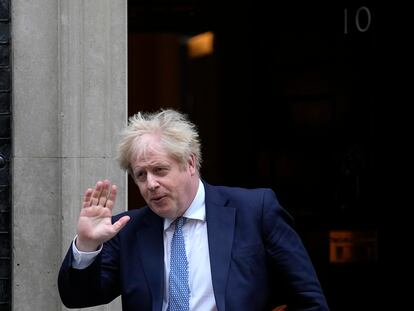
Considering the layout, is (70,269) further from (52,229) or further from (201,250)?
(52,229)

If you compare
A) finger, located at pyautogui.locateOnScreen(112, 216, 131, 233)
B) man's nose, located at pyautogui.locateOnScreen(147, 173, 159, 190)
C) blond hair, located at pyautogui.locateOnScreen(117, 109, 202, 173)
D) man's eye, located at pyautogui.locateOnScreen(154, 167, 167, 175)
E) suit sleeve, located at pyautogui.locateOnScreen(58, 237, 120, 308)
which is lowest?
suit sleeve, located at pyautogui.locateOnScreen(58, 237, 120, 308)

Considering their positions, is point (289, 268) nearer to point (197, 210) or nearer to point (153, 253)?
point (197, 210)

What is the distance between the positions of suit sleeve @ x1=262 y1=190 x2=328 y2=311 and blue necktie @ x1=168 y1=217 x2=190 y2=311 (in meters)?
0.36

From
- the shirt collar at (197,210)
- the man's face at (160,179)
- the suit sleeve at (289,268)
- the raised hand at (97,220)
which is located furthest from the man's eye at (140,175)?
the suit sleeve at (289,268)

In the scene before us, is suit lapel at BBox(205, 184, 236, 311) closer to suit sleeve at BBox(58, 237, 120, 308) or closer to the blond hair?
the blond hair

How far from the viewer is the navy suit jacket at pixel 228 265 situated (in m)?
3.91

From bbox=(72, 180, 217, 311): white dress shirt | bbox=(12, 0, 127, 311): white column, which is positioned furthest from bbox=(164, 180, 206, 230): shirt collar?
bbox=(12, 0, 127, 311): white column

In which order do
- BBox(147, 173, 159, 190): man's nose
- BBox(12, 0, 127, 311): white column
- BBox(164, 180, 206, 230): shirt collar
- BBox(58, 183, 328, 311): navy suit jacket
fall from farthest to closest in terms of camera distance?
BBox(12, 0, 127, 311): white column, BBox(164, 180, 206, 230): shirt collar, BBox(58, 183, 328, 311): navy suit jacket, BBox(147, 173, 159, 190): man's nose

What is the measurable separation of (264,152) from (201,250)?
5.24 m

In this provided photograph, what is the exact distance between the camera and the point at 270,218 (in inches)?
159

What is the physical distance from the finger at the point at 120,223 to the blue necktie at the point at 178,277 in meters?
0.25

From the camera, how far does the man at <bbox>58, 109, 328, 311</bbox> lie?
3.85 metres

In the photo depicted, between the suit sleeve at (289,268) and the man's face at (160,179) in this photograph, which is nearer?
the man's face at (160,179)

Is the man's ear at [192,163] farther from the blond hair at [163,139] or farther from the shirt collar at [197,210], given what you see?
the shirt collar at [197,210]
